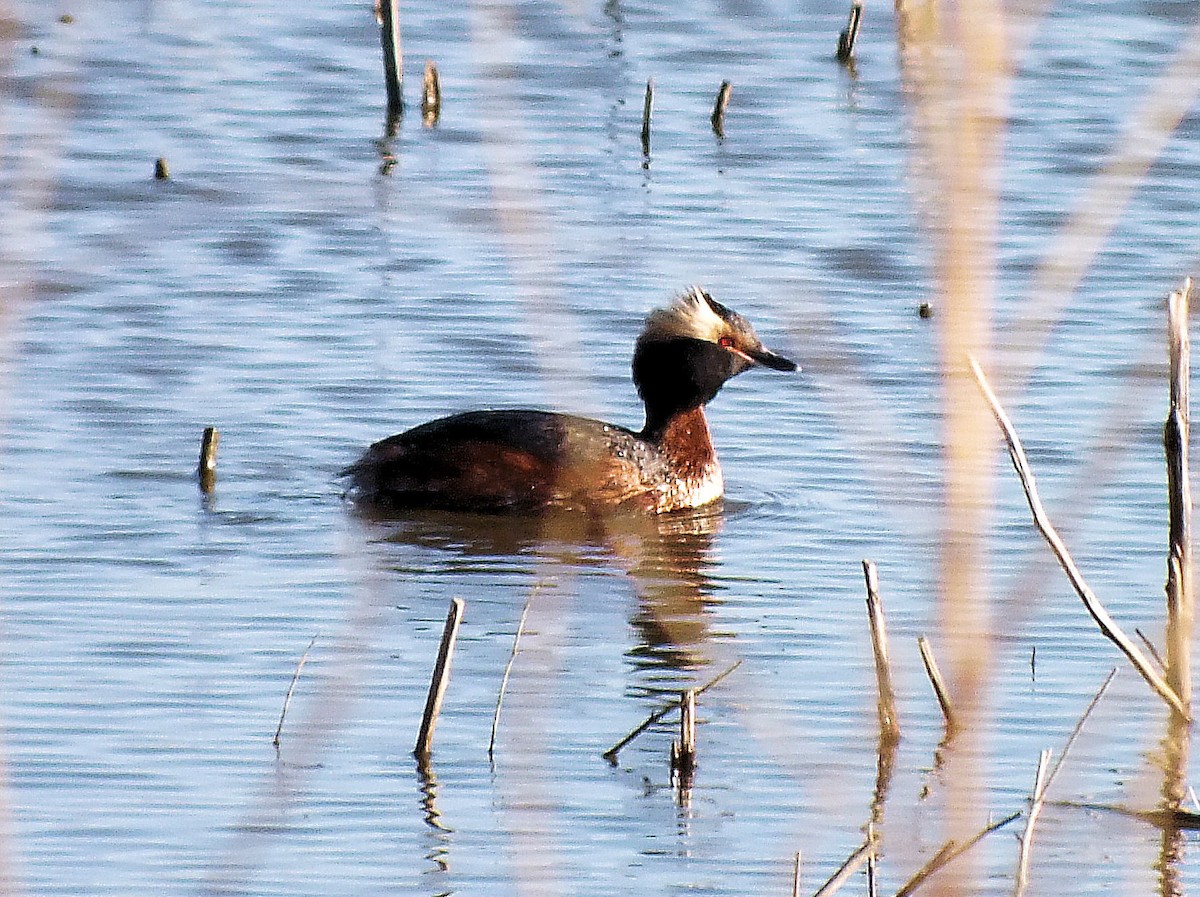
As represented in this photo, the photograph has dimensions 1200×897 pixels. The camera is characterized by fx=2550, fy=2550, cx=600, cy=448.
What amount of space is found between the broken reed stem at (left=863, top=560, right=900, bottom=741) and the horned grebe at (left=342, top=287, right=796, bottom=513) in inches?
117

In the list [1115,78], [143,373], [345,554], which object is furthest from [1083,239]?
[1115,78]

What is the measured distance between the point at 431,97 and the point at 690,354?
5880 millimetres

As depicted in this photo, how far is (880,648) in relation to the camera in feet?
17.2

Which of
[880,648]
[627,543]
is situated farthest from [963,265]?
[627,543]

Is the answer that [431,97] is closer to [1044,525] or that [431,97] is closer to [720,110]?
[720,110]

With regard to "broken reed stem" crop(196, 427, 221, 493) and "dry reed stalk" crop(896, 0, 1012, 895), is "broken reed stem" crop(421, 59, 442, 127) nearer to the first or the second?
"broken reed stem" crop(196, 427, 221, 493)

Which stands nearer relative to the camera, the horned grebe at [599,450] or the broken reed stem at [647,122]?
the horned grebe at [599,450]

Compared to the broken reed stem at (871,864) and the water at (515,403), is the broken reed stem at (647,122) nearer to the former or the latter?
the water at (515,403)

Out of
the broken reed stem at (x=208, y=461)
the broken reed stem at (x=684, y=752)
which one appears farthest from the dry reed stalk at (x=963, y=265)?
the broken reed stem at (x=208, y=461)

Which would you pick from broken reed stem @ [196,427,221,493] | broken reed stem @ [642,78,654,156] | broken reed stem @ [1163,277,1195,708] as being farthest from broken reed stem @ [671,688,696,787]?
broken reed stem @ [642,78,654,156]

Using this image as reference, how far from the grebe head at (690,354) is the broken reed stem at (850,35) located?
6.93 meters

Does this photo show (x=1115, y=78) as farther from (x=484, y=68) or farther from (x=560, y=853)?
(x=484, y=68)

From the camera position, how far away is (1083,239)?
108 inches

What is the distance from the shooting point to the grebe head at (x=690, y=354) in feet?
30.5
